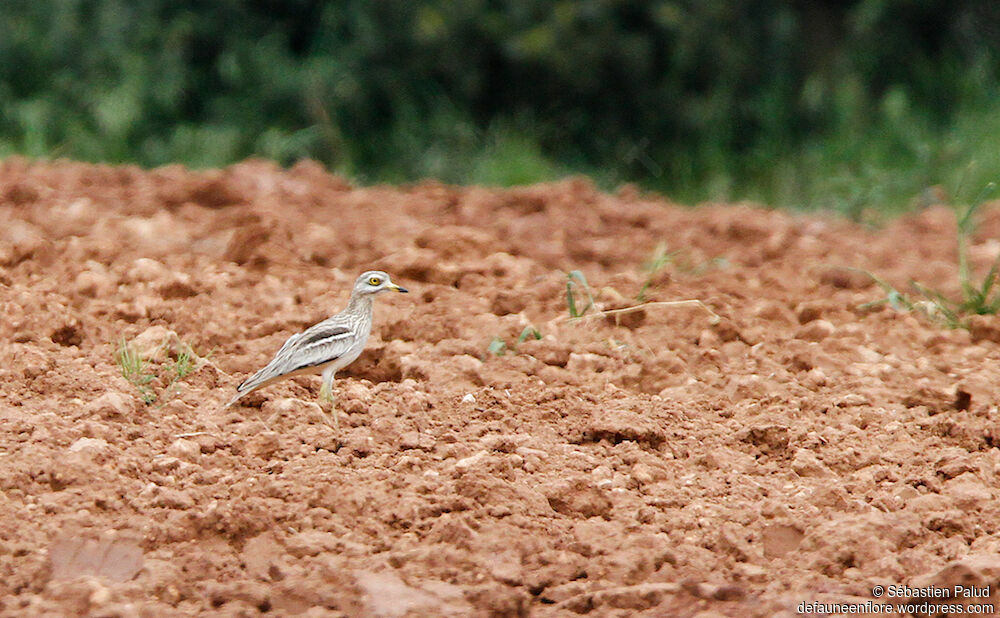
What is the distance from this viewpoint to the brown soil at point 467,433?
3010 millimetres

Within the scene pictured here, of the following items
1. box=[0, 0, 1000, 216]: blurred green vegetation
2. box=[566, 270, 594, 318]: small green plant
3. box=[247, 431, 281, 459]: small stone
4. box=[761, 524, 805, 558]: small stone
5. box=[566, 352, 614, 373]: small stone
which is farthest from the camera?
box=[0, 0, 1000, 216]: blurred green vegetation

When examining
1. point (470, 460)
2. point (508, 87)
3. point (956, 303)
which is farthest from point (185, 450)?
point (508, 87)

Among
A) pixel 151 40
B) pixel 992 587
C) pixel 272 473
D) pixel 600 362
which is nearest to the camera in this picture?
pixel 992 587

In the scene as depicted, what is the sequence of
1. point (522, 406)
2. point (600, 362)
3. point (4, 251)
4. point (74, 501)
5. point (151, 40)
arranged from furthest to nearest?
point (151, 40), point (4, 251), point (600, 362), point (522, 406), point (74, 501)

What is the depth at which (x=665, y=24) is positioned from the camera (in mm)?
9648

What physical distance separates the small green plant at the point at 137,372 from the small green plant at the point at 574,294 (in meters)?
1.46

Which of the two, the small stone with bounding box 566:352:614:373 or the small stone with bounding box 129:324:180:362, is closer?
the small stone with bounding box 129:324:180:362

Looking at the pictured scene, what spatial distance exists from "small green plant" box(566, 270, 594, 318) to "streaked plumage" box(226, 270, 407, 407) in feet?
2.65

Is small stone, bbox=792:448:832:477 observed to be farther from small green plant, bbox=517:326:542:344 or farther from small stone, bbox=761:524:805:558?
small green plant, bbox=517:326:542:344

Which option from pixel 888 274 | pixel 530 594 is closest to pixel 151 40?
pixel 888 274

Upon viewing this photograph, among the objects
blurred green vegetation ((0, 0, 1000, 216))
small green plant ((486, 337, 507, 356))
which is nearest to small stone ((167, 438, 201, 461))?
small green plant ((486, 337, 507, 356))

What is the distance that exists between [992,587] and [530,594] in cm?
104

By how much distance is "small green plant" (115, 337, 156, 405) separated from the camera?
3.78 metres

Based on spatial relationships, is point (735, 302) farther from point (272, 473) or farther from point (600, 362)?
point (272, 473)
